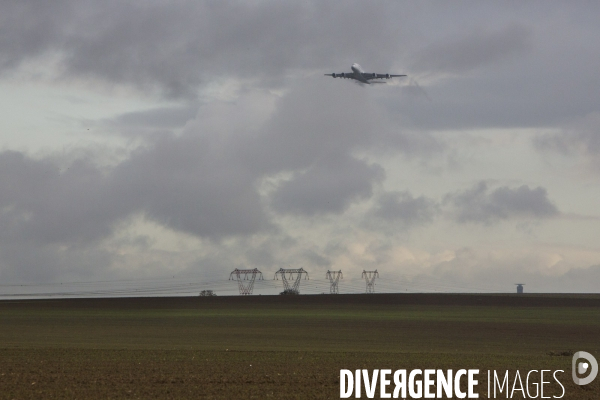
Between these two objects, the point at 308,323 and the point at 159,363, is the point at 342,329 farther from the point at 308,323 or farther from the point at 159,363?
the point at 159,363

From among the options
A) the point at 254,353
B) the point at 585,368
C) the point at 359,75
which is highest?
the point at 359,75

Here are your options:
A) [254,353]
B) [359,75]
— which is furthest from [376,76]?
[254,353]

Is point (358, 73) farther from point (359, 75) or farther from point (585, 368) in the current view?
point (585, 368)

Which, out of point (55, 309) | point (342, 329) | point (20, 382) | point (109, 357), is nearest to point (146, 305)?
point (55, 309)

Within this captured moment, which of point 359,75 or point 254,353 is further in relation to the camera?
point 359,75

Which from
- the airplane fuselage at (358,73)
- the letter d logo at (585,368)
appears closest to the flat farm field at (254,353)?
the letter d logo at (585,368)

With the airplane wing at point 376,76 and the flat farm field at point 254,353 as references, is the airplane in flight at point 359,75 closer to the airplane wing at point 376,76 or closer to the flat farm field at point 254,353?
the airplane wing at point 376,76

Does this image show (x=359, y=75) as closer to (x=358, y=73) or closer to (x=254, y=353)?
(x=358, y=73)

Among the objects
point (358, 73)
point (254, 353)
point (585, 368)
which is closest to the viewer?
point (585, 368)

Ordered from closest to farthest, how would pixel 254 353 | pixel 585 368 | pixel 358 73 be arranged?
pixel 585 368, pixel 254 353, pixel 358 73

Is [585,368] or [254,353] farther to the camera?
[254,353]

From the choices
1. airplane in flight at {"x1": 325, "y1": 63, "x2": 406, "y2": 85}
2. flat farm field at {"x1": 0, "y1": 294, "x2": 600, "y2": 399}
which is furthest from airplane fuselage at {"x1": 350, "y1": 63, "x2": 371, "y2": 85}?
flat farm field at {"x1": 0, "y1": 294, "x2": 600, "y2": 399}

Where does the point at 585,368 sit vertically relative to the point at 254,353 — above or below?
below

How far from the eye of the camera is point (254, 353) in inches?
2376
